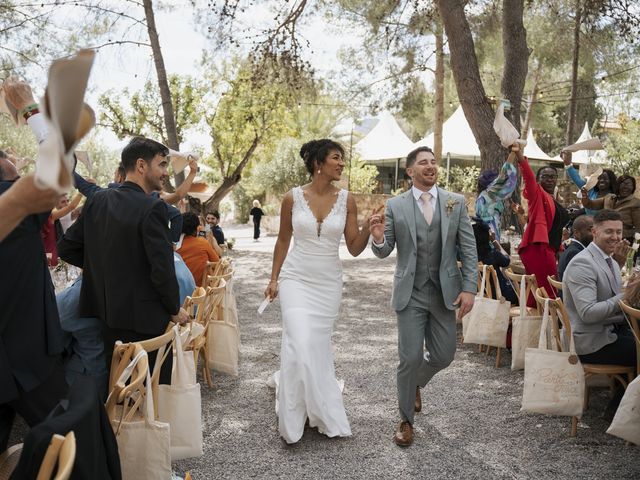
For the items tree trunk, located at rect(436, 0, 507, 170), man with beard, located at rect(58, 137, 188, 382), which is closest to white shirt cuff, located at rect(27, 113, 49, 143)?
man with beard, located at rect(58, 137, 188, 382)

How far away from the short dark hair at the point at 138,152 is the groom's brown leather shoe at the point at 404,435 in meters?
2.36

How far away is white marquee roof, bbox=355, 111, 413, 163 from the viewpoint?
29.7m

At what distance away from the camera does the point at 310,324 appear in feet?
13.9

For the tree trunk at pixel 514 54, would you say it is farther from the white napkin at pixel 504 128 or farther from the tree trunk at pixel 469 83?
the white napkin at pixel 504 128

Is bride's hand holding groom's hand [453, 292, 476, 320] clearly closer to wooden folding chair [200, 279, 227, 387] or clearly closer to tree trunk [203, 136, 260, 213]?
wooden folding chair [200, 279, 227, 387]

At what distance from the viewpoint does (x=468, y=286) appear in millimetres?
3910

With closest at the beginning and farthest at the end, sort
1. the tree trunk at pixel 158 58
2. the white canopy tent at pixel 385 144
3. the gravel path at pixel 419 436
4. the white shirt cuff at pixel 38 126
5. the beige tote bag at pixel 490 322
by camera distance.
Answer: the white shirt cuff at pixel 38 126 → the gravel path at pixel 419 436 → the beige tote bag at pixel 490 322 → the tree trunk at pixel 158 58 → the white canopy tent at pixel 385 144

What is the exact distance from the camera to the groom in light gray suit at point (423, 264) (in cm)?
399

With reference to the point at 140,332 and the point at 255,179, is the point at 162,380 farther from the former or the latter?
the point at 255,179

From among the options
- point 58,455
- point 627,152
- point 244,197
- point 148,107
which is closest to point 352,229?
point 58,455

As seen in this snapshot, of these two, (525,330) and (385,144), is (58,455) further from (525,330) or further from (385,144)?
(385,144)

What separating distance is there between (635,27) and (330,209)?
27.4 ft

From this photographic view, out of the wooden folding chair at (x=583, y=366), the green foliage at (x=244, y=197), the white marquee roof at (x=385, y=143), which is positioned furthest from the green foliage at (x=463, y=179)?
the wooden folding chair at (x=583, y=366)

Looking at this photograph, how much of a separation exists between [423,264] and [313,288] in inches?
33.9
